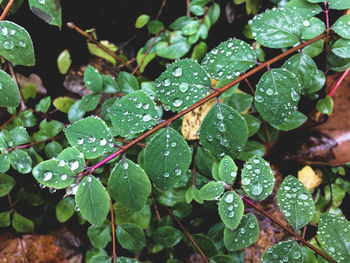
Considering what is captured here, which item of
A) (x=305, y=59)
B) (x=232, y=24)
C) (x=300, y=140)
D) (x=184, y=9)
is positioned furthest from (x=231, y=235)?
(x=184, y=9)

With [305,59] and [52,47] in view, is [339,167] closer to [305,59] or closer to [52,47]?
[305,59]

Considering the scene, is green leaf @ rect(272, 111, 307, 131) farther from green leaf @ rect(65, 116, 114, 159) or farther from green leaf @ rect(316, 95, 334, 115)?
green leaf @ rect(65, 116, 114, 159)

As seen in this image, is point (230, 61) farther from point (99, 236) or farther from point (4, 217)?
point (4, 217)

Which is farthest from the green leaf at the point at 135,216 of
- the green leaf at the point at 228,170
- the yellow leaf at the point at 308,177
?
the yellow leaf at the point at 308,177

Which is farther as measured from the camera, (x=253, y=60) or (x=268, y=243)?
(x=268, y=243)

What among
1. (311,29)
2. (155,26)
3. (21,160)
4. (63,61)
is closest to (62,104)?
(63,61)

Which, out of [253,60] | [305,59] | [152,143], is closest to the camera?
[152,143]
